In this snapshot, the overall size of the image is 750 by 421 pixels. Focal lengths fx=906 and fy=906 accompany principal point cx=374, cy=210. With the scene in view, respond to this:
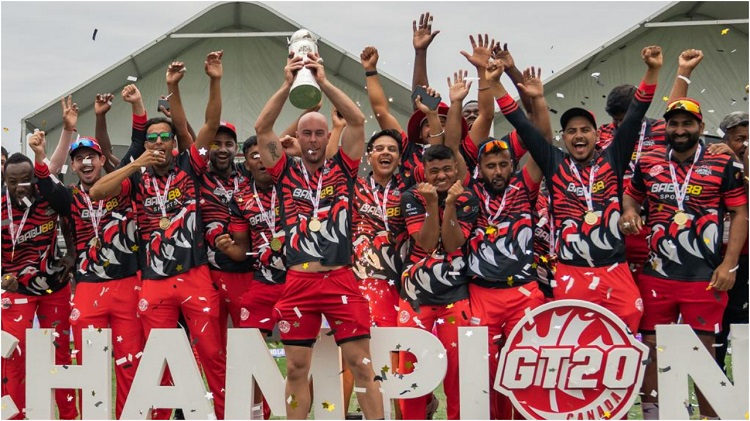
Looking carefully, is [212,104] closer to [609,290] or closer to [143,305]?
[143,305]

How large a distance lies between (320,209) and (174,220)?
52.9 inches

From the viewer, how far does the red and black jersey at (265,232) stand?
23.4 ft

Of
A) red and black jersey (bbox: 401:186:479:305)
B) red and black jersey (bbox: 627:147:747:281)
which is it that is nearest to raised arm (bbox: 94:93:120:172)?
red and black jersey (bbox: 401:186:479:305)

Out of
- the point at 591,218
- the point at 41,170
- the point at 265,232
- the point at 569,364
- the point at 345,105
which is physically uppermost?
the point at 345,105

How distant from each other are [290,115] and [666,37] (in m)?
6.33

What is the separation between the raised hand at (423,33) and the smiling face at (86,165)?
278 cm

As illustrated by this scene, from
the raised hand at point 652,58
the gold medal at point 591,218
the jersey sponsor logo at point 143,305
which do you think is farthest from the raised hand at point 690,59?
the jersey sponsor logo at point 143,305

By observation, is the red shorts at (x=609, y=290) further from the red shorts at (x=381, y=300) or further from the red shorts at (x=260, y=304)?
the red shorts at (x=260, y=304)

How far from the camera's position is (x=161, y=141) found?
710 centimetres

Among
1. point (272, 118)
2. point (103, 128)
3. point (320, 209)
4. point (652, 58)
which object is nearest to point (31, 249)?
point (103, 128)

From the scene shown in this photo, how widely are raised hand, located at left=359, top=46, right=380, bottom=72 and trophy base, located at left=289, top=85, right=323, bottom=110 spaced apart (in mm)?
1215

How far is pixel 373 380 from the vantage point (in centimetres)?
617

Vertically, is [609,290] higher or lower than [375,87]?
lower

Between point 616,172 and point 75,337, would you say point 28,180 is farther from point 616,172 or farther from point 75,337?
point 616,172
